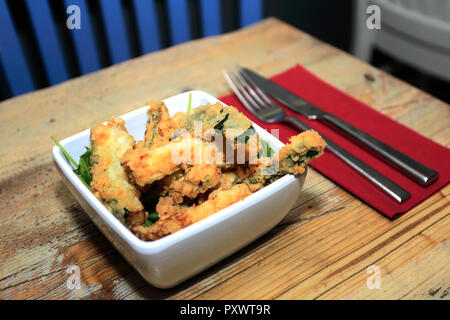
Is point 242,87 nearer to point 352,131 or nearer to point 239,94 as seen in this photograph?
point 239,94

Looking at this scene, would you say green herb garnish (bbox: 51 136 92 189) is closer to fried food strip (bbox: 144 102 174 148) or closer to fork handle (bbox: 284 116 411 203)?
fried food strip (bbox: 144 102 174 148)

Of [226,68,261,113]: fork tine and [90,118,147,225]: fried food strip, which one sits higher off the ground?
[90,118,147,225]: fried food strip

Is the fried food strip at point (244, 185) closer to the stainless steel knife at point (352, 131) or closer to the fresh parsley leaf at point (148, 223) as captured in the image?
the fresh parsley leaf at point (148, 223)

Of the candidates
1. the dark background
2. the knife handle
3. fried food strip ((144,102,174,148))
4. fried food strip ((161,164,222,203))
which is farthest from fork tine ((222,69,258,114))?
the dark background

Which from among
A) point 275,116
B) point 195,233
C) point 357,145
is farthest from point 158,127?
point 357,145

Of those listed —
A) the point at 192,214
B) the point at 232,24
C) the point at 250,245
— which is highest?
the point at 192,214

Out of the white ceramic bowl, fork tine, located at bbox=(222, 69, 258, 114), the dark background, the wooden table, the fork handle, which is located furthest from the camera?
the dark background
